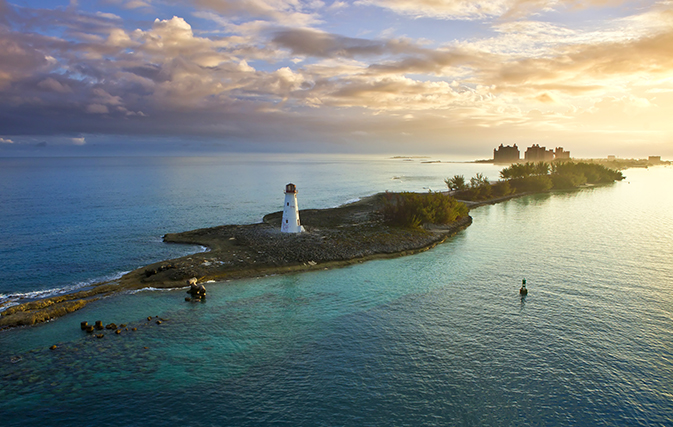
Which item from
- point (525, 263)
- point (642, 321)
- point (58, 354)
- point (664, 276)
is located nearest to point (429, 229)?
point (525, 263)

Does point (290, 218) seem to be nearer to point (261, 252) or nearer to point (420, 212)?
point (261, 252)

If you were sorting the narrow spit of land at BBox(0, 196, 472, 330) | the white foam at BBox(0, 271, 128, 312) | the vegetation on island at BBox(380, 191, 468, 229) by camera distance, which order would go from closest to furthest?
1. the white foam at BBox(0, 271, 128, 312)
2. the narrow spit of land at BBox(0, 196, 472, 330)
3. the vegetation on island at BBox(380, 191, 468, 229)

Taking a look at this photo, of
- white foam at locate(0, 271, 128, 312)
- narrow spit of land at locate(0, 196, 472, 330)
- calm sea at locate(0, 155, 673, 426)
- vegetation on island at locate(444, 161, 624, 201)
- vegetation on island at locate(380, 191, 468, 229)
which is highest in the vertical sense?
vegetation on island at locate(444, 161, 624, 201)

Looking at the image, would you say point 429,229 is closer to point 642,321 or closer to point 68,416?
point 642,321

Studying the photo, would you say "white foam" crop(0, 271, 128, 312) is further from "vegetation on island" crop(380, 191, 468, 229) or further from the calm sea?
"vegetation on island" crop(380, 191, 468, 229)

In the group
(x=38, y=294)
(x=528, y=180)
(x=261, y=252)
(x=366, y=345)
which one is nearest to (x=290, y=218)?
(x=261, y=252)

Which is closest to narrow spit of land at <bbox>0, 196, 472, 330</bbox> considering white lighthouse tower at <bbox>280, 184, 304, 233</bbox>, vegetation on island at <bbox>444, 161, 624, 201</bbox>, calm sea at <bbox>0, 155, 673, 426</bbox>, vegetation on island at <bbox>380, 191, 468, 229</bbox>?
white lighthouse tower at <bbox>280, 184, 304, 233</bbox>

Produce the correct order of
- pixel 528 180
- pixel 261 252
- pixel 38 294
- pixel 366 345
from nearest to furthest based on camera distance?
pixel 366 345
pixel 38 294
pixel 261 252
pixel 528 180
